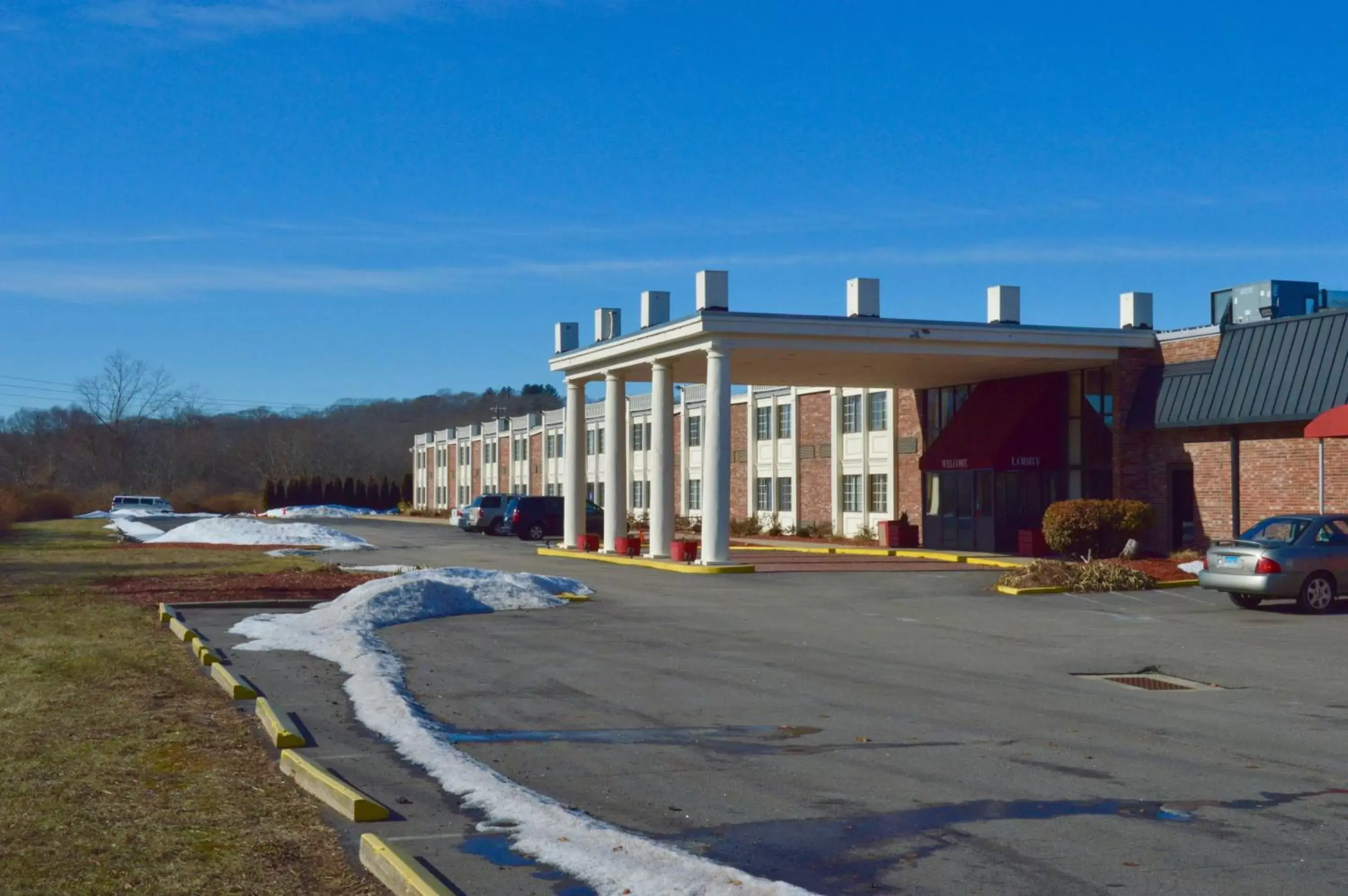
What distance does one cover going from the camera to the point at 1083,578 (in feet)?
82.3

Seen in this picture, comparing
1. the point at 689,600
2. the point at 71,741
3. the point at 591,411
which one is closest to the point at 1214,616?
the point at 689,600

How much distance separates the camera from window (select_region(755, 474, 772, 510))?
5112cm

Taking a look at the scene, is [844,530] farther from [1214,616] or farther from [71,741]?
[71,741]

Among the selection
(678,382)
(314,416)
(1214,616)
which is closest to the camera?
(1214,616)

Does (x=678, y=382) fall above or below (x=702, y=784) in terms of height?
above

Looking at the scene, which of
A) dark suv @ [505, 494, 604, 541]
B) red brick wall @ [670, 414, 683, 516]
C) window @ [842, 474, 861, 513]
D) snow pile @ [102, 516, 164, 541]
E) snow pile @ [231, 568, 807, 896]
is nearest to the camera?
snow pile @ [231, 568, 807, 896]

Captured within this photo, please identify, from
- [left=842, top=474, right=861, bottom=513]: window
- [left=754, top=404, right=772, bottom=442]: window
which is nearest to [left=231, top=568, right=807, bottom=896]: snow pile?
[left=842, top=474, right=861, bottom=513]: window

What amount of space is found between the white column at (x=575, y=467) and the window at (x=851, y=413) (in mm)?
9735

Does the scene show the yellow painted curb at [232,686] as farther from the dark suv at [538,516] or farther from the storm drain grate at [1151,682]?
the dark suv at [538,516]

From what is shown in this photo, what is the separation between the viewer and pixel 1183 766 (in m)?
9.25

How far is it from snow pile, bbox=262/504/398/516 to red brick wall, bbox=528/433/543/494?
15.6 metres

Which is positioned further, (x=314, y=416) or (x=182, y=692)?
(x=314, y=416)

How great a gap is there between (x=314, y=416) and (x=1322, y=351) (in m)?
145

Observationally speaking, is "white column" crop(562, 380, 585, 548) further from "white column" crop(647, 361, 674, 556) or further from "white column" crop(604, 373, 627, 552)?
"white column" crop(647, 361, 674, 556)
